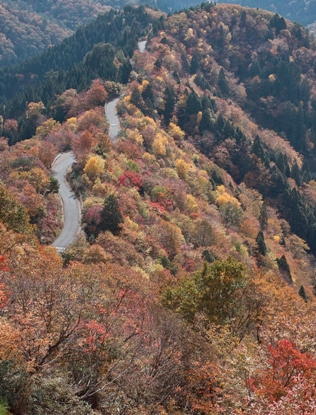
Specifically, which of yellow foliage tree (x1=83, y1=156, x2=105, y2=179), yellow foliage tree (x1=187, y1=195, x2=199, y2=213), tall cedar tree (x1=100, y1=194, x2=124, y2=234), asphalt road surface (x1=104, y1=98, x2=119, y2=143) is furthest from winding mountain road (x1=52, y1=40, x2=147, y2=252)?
yellow foliage tree (x1=187, y1=195, x2=199, y2=213)

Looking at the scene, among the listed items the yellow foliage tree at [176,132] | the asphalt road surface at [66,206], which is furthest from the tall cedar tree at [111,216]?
the yellow foliage tree at [176,132]

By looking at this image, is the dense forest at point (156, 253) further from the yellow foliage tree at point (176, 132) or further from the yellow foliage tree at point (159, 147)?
the yellow foliage tree at point (176, 132)

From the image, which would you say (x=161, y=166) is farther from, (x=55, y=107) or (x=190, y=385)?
(x=190, y=385)

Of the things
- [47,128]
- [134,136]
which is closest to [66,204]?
[134,136]

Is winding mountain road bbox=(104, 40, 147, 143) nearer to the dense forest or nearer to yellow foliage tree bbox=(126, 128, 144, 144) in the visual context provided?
the dense forest

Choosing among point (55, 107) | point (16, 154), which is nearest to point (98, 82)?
point (55, 107)

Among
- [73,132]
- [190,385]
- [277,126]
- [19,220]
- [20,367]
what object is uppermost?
[20,367]
